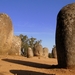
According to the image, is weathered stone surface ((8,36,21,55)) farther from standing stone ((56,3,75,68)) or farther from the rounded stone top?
the rounded stone top

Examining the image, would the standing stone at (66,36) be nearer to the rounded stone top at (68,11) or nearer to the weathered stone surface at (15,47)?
the rounded stone top at (68,11)

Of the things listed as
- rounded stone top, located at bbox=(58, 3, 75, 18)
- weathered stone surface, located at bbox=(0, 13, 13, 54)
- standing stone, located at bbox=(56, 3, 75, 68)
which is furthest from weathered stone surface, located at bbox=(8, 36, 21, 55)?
rounded stone top, located at bbox=(58, 3, 75, 18)

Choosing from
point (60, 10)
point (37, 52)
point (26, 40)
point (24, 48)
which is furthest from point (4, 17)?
point (26, 40)

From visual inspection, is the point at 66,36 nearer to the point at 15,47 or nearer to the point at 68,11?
the point at 68,11

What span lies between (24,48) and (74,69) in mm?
41211

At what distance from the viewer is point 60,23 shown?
38.6 ft

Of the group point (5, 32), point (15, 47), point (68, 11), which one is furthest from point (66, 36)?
point (15, 47)

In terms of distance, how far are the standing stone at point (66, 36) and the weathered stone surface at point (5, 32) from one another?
603 centimetres

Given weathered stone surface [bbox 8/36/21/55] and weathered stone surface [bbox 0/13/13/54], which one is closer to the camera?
weathered stone surface [bbox 0/13/13/54]

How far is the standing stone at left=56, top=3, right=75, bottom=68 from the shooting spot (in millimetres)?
11016

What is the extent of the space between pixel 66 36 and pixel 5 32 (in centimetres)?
693

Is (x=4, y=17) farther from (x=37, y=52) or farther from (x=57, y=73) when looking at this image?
(x=37, y=52)

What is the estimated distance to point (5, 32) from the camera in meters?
16.8

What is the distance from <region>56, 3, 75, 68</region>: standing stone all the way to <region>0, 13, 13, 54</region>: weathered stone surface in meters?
6.03
